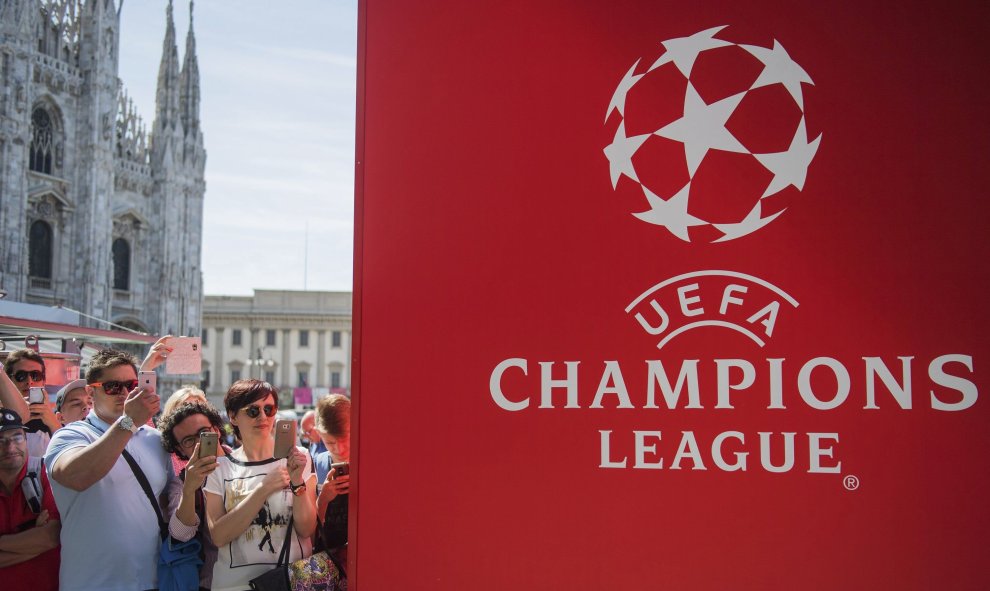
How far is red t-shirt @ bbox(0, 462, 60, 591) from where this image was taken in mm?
3639

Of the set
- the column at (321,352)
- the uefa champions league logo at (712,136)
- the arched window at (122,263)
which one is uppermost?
the arched window at (122,263)

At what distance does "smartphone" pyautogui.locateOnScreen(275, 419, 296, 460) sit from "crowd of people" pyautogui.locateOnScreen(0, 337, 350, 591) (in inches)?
1.2

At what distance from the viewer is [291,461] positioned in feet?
10.5

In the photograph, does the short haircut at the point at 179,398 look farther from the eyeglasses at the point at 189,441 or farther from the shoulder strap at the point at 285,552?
the shoulder strap at the point at 285,552

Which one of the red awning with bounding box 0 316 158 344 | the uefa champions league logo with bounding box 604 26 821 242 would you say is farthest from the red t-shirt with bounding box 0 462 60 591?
the red awning with bounding box 0 316 158 344

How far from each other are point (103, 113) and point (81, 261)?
725cm

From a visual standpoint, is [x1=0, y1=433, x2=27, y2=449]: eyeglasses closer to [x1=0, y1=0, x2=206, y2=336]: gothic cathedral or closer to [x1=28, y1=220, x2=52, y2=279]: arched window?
[x1=0, y1=0, x2=206, y2=336]: gothic cathedral

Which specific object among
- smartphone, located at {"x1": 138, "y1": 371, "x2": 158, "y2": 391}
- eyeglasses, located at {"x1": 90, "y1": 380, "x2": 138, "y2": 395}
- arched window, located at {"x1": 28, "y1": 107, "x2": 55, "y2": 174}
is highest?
arched window, located at {"x1": 28, "y1": 107, "x2": 55, "y2": 174}

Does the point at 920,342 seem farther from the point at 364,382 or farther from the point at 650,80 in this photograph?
the point at 364,382

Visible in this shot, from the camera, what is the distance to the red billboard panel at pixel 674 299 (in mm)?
1750

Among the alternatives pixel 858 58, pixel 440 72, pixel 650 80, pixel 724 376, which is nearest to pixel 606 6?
pixel 650 80

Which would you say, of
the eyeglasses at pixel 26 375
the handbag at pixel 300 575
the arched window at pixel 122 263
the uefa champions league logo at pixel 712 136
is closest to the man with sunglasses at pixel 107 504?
the handbag at pixel 300 575

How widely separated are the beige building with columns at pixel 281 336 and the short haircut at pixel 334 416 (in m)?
65.0

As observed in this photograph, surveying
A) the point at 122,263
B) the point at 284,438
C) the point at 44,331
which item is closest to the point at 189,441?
the point at 284,438
